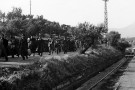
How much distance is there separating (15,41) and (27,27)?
17.7 metres

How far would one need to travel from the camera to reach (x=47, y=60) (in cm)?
1920

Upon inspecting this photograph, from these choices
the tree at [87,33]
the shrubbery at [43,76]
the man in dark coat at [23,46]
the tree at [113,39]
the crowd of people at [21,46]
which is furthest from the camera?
the tree at [113,39]

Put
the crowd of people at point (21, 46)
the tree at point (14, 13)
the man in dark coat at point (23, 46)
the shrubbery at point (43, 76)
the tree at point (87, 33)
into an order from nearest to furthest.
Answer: the shrubbery at point (43, 76), the crowd of people at point (21, 46), the man in dark coat at point (23, 46), the tree at point (87, 33), the tree at point (14, 13)

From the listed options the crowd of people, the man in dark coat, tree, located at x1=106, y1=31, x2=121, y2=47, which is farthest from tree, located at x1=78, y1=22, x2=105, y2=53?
tree, located at x1=106, y1=31, x2=121, y2=47

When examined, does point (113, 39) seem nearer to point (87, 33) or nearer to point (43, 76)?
point (87, 33)

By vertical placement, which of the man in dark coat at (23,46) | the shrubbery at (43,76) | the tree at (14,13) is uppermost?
the tree at (14,13)

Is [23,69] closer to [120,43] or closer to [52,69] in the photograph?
[52,69]

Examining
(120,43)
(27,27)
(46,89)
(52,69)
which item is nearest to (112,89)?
(52,69)

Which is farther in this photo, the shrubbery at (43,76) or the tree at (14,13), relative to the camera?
the tree at (14,13)

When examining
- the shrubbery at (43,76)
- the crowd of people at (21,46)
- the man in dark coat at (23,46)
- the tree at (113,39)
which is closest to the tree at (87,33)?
the crowd of people at (21,46)

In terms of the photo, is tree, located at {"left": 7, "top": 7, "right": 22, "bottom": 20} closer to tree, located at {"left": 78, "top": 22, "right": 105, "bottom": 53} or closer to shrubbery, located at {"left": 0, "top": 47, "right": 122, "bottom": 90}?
tree, located at {"left": 78, "top": 22, "right": 105, "bottom": 53}

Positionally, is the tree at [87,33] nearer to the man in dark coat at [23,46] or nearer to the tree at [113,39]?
the man in dark coat at [23,46]

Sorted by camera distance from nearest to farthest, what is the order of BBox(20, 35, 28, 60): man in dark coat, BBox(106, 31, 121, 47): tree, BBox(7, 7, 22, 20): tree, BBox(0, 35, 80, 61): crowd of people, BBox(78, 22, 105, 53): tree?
BBox(0, 35, 80, 61): crowd of people, BBox(20, 35, 28, 60): man in dark coat, BBox(78, 22, 105, 53): tree, BBox(7, 7, 22, 20): tree, BBox(106, 31, 121, 47): tree

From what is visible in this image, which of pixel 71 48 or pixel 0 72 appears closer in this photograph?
pixel 0 72
